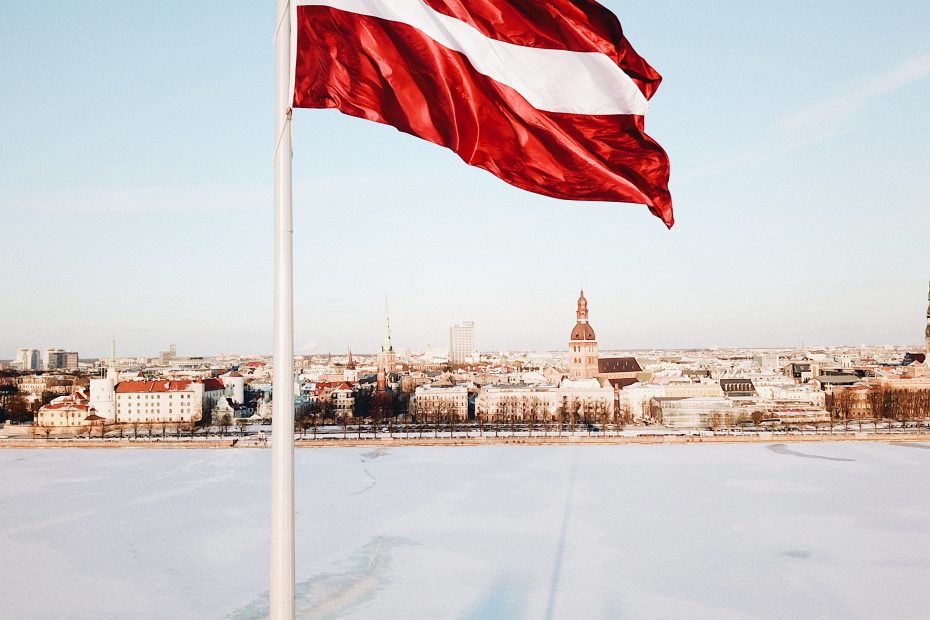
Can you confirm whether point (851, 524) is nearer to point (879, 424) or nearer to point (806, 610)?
point (806, 610)

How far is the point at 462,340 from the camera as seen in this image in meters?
102

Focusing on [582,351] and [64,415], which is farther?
[582,351]

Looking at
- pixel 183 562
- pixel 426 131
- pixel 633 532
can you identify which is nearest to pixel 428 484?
pixel 633 532

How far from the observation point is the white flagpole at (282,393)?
5.38 feet

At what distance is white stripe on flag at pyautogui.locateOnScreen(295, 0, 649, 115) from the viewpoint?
1.95 m

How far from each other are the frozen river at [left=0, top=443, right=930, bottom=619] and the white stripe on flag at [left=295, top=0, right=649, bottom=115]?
4.97m

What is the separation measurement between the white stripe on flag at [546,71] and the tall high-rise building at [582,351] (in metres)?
40.0

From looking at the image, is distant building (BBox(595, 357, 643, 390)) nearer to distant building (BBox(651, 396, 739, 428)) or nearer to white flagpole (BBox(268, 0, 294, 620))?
distant building (BBox(651, 396, 739, 428))

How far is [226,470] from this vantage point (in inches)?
626

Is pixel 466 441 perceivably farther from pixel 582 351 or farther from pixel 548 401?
pixel 582 351

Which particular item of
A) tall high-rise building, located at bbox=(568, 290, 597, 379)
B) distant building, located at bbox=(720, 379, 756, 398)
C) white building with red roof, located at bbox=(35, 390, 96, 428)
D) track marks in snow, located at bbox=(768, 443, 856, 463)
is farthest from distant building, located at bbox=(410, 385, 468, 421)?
track marks in snow, located at bbox=(768, 443, 856, 463)

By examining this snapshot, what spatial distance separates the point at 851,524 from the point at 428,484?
21.8 ft

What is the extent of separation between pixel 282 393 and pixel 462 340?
100554 millimetres

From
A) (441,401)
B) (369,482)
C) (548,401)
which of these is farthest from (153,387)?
(369,482)
